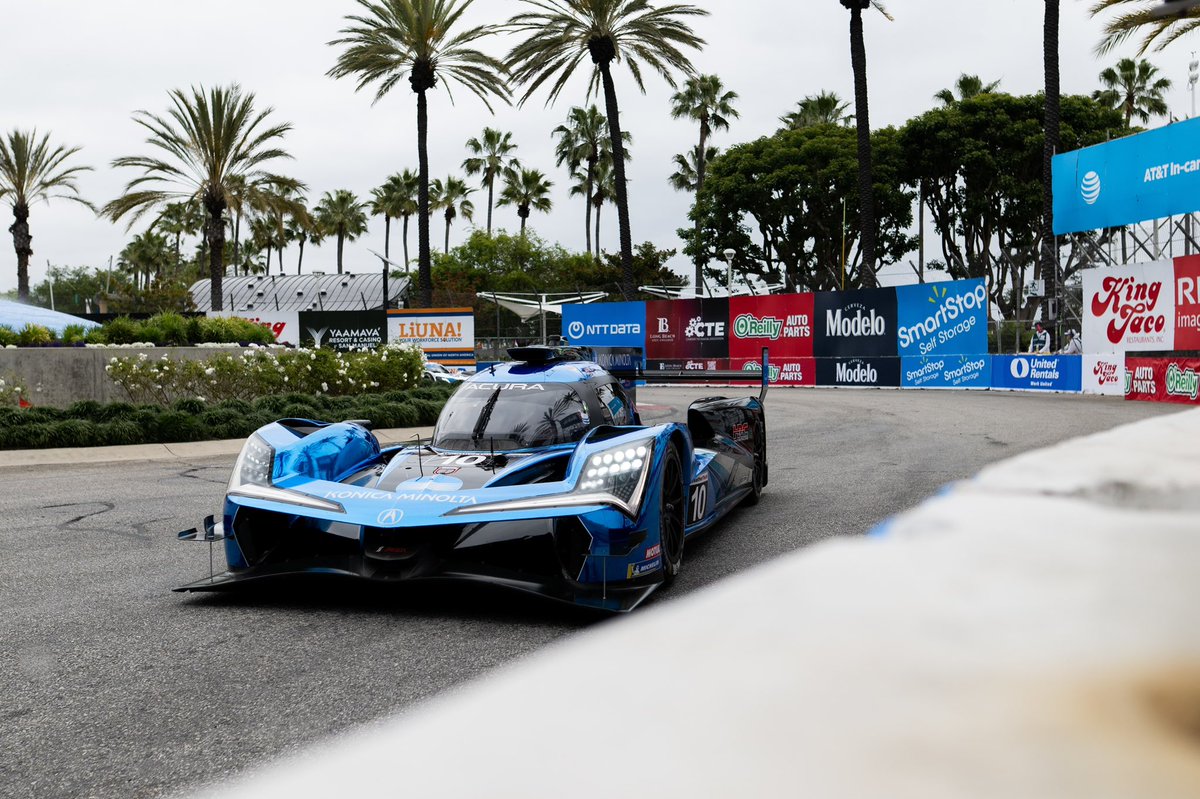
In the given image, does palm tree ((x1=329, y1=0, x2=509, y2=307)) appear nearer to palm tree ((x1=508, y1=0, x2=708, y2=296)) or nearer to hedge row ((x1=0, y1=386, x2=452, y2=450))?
palm tree ((x1=508, y1=0, x2=708, y2=296))

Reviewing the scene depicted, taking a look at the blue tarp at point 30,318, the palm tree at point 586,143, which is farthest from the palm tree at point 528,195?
the blue tarp at point 30,318

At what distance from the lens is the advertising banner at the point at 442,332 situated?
119 ft

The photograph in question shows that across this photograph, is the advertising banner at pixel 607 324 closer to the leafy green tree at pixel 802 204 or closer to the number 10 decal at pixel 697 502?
the leafy green tree at pixel 802 204

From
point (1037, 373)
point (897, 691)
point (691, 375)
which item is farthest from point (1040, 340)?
point (897, 691)

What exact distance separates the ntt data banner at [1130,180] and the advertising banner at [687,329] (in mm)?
10211

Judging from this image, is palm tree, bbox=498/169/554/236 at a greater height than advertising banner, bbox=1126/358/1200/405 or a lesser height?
greater

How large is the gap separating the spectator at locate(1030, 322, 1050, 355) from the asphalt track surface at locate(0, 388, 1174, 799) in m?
17.5

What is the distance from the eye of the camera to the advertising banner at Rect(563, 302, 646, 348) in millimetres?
35375

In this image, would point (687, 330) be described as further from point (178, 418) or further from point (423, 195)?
point (178, 418)

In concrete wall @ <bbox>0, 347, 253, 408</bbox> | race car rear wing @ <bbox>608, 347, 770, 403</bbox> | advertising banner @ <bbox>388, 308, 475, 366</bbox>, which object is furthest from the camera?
advertising banner @ <bbox>388, 308, 475, 366</bbox>

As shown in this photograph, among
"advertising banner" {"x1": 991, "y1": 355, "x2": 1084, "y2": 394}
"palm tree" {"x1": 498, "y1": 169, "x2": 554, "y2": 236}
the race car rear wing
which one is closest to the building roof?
"palm tree" {"x1": 498, "y1": 169, "x2": 554, "y2": 236}

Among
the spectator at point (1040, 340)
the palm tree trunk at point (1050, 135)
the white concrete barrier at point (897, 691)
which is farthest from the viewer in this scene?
the palm tree trunk at point (1050, 135)

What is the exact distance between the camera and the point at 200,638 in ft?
→ 15.5

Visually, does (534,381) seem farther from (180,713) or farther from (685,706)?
(685,706)
